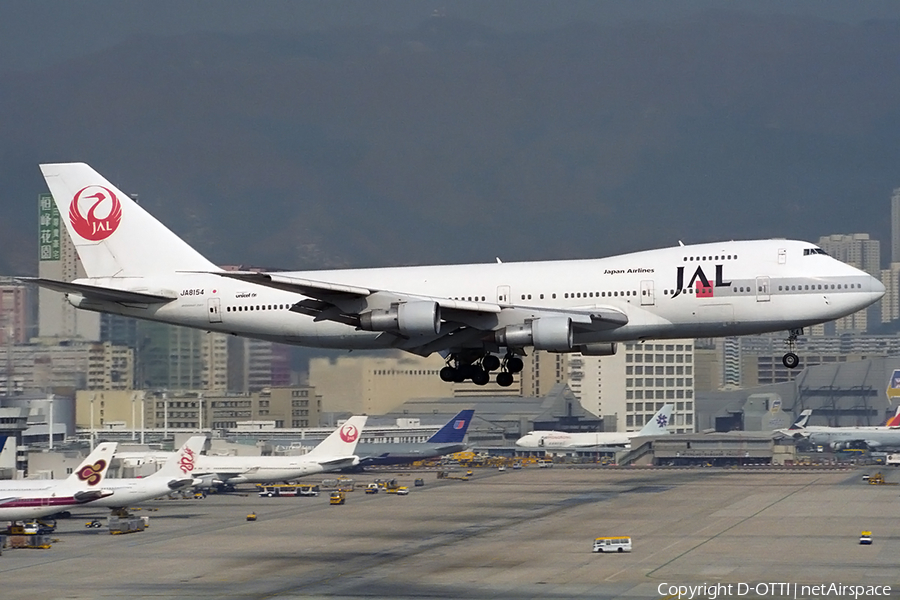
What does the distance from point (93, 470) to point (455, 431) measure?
156ft

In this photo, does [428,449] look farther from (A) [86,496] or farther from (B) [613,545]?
(B) [613,545]

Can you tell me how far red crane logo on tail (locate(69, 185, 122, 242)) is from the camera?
2347 inches

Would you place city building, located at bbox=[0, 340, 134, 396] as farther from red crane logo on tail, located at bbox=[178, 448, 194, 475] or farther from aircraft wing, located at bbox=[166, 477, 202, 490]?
aircraft wing, located at bbox=[166, 477, 202, 490]

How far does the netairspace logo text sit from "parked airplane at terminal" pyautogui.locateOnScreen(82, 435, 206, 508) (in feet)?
115

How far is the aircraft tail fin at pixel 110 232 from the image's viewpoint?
58594 millimetres

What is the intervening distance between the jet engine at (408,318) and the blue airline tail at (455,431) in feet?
202

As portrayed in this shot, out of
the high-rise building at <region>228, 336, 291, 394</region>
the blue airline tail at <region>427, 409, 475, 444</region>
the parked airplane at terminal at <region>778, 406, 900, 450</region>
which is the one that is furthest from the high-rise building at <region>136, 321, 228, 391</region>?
the parked airplane at terminal at <region>778, 406, 900, 450</region>

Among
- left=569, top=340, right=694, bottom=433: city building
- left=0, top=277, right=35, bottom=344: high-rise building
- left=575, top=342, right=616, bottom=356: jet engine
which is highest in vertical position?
left=0, top=277, right=35, bottom=344: high-rise building

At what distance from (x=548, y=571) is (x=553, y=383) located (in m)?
108

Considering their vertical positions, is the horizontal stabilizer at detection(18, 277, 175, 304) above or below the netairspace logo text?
above

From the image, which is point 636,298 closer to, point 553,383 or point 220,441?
point 220,441

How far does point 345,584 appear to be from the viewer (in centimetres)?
5212

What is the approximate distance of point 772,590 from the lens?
48.4 metres

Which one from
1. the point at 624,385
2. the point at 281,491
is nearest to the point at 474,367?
the point at 281,491
